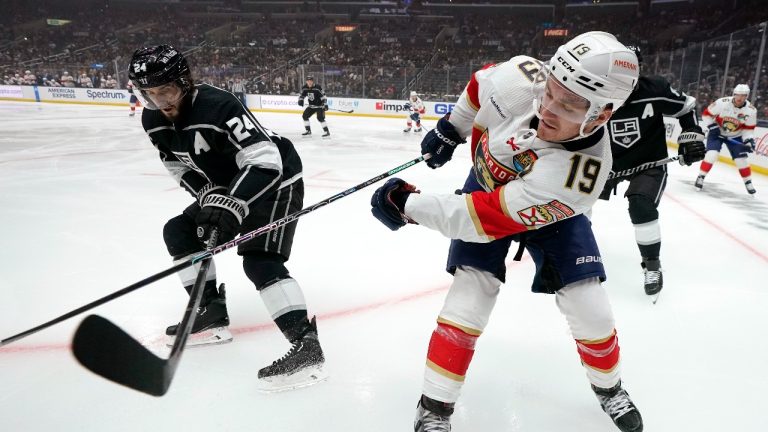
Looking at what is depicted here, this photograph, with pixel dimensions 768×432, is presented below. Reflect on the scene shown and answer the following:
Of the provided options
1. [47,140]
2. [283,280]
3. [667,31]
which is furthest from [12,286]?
[667,31]

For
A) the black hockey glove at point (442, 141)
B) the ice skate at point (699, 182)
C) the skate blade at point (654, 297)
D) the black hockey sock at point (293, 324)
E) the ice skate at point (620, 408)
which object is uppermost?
the black hockey glove at point (442, 141)

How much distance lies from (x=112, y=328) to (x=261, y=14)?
85.7ft

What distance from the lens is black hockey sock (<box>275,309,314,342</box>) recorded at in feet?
5.40

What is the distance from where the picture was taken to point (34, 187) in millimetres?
4535

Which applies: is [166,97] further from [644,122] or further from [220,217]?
[644,122]

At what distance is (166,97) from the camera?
1532 mm

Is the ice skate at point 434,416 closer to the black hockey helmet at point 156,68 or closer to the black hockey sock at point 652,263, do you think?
the black hockey helmet at point 156,68

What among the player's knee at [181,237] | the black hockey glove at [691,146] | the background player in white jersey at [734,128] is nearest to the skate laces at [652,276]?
the black hockey glove at [691,146]

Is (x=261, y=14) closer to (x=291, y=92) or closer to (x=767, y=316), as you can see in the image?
(x=291, y=92)

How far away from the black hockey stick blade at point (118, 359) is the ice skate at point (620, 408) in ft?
4.15

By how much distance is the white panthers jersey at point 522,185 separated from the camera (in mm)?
1131

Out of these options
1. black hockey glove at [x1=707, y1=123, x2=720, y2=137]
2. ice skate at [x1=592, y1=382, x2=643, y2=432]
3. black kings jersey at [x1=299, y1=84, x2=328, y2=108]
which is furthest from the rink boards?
ice skate at [x1=592, y1=382, x2=643, y2=432]

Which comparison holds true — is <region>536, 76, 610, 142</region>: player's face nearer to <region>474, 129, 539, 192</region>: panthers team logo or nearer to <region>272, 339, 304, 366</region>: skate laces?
<region>474, 129, 539, 192</region>: panthers team logo

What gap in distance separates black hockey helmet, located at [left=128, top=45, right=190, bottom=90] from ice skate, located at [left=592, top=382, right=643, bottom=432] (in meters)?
1.66
